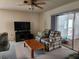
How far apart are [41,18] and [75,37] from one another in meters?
3.69

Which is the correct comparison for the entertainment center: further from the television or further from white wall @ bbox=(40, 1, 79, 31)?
white wall @ bbox=(40, 1, 79, 31)

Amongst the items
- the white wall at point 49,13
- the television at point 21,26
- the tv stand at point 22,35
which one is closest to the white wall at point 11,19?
the television at point 21,26

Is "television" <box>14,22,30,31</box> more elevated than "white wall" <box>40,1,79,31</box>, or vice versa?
"white wall" <box>40,1,79,31</box>

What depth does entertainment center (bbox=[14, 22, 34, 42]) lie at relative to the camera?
6.31m

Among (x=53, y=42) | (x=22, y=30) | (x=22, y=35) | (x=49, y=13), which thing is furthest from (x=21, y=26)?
(x=53, y=42)

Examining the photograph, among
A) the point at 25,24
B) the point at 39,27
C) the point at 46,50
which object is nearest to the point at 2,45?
the point at 46,50

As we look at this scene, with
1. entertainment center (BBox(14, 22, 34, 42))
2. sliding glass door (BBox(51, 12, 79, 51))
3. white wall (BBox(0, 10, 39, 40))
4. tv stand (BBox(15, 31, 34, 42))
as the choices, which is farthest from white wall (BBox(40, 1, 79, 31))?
tv stand (BBox(15, 31, 34, 42))

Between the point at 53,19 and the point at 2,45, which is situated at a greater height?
the point at 53,19

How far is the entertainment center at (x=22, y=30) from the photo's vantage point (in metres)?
6.31

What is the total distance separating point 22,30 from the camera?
6520 mm

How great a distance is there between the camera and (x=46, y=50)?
4.27 meters

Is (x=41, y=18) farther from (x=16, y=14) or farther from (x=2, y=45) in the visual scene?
(x=2, y=45)

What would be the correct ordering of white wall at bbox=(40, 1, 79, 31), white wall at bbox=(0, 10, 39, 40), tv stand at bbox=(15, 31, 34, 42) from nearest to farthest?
1. white wall at bbox=(40, 1, 79, 31)
2. white wall at bbox=(0, 10, 39, 40)
3. tv stand at bbox=(15, 31, 34, 42)

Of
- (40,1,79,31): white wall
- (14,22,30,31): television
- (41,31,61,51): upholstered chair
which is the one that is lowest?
(41,31,61,51): upholstered chair
